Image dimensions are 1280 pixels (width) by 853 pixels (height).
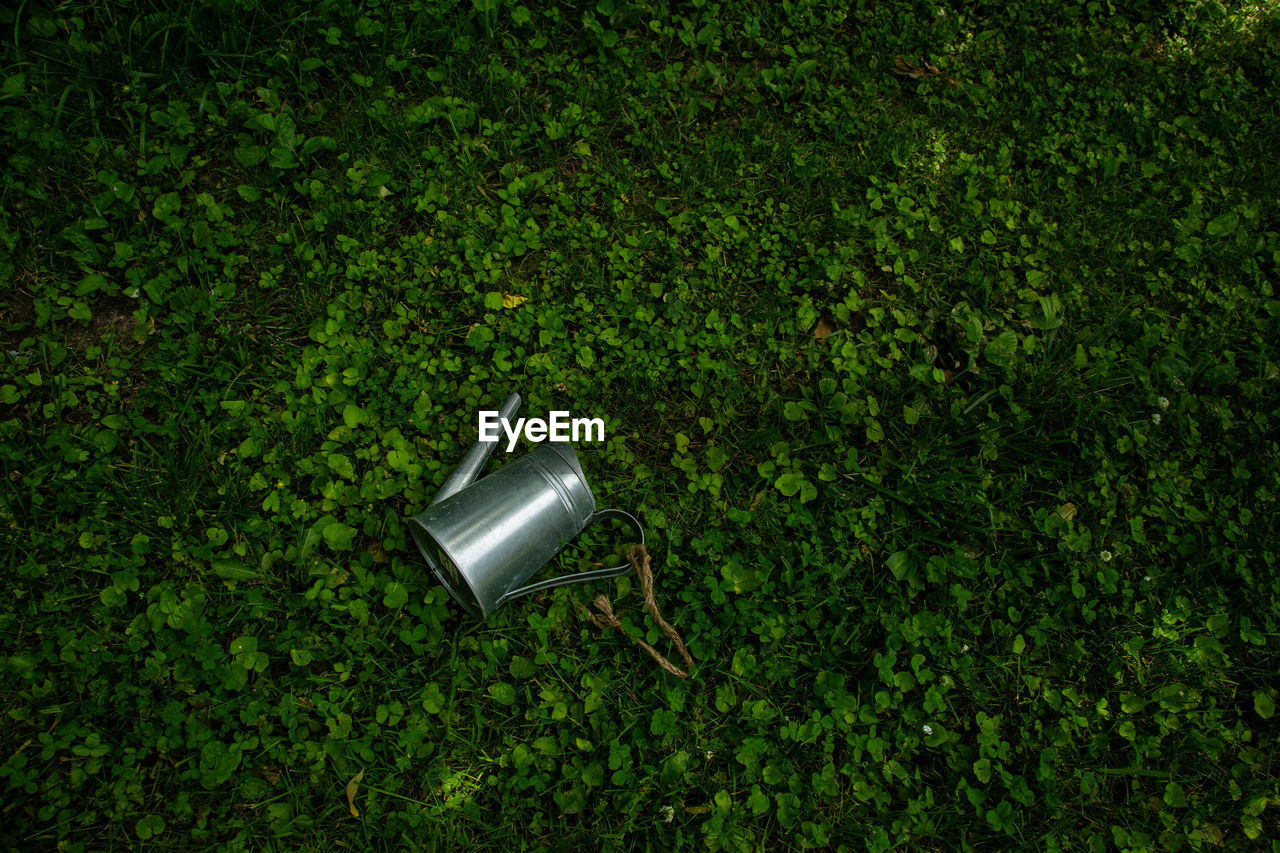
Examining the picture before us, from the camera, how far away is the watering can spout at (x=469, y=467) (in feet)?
7.02

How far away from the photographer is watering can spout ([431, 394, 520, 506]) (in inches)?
84.3

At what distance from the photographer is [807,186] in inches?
117

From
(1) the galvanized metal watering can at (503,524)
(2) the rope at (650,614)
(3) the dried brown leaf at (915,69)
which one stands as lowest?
(2) the rope at (650,614)

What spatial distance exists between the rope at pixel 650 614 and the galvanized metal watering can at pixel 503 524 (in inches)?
1.6

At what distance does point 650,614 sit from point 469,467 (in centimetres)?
77

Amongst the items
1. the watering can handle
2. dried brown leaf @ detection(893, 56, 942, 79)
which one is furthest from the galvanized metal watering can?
dried brown leaf @ detection(893, 56, 942, 79)

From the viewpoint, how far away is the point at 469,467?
2182 millimetres

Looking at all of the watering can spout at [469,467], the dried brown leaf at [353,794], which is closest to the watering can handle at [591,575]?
the watering can spout at [469,467]

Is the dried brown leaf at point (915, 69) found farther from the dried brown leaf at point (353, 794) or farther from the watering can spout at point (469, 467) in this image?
the dried brown leaf at point (353, 794)

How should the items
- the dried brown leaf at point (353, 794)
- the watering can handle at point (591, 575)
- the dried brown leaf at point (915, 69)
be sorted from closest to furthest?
the dried brown leaf at point (353, 794) < the watering can handle at point (591, 575) < the dried brown leaf at point (915, 69)

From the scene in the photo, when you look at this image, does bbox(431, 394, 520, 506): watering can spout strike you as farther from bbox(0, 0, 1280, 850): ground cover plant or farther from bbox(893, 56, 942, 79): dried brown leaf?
bbox(893, 56, 942, 79): dried brown leaf

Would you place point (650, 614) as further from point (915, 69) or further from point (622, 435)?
point (915, 69)

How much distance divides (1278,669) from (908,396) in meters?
1.61

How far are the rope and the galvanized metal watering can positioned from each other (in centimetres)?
4
